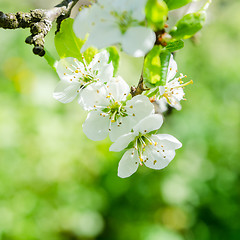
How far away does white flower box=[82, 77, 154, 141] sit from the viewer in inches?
27.3

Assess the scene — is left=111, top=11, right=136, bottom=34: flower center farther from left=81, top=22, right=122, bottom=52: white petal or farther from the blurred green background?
the blurred green background

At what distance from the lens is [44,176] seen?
2076mm

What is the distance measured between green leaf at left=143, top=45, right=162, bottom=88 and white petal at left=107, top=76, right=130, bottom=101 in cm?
8

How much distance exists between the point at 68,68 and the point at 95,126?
0.15 metres

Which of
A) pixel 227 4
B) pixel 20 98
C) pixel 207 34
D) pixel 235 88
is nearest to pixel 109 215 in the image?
pixel 20 98

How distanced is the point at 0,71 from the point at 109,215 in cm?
155

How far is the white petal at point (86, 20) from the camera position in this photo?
60 cm

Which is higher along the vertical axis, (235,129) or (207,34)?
(207,34)

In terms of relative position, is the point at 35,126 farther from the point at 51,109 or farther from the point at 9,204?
the point at 9,204

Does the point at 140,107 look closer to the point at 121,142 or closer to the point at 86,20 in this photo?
the point at 121,142

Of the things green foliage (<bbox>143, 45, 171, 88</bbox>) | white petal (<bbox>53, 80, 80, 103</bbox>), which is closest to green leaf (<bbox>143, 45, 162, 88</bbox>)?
green foliage (<bbox>143, 45, 171, 88</bbox>)

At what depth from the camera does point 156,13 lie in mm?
558

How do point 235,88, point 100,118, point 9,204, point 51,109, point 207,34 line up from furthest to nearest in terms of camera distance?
point 207,34 < point 235,88 < point 51,109 < point 9,204 < point 100,118

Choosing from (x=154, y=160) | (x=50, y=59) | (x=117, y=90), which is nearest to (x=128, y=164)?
(x=154, y=160)
